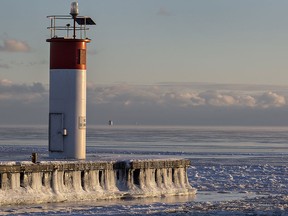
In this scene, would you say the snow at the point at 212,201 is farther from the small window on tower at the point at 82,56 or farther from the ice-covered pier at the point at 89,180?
the small window on tower at the point at 82,56

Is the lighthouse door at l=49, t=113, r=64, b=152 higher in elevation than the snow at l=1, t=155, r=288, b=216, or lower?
higher

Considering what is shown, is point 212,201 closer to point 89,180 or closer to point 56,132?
point 89,180

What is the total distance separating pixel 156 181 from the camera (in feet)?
95.2

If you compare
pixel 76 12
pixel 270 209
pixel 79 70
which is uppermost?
pixel 76 12

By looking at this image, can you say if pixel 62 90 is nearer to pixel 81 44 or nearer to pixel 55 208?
pixel 81 44

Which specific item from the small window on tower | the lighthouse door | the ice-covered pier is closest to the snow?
the ice-covered pier

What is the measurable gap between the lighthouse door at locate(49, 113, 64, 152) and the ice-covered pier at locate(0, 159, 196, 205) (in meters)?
2.61

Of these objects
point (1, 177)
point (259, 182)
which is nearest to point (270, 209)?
point (1, 177)

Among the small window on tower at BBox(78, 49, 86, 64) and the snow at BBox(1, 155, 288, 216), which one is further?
the small window on tower at BBox(78, 49, 86, 64)

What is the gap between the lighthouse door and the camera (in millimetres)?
29344

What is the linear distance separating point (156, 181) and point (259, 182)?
651 centimetres

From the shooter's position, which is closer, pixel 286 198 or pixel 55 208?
pixel 55 208

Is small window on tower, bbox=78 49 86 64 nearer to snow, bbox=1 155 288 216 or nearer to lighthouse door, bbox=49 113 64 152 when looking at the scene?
lighthouse door, bbox=49 113 64 152

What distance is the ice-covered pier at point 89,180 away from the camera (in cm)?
2453
